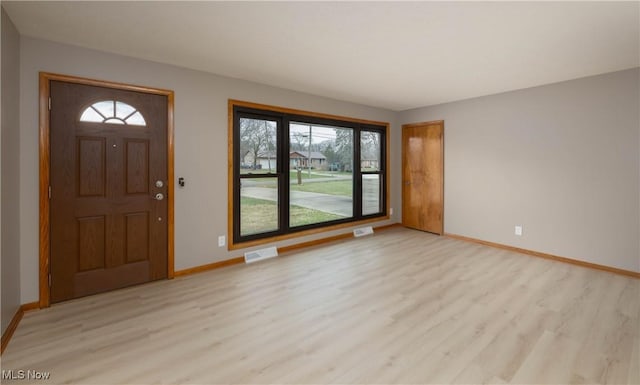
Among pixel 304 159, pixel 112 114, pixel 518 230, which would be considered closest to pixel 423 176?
pixel 518 230

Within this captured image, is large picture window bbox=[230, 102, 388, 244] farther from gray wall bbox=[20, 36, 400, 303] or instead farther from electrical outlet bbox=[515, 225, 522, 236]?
electrical outlet bbox=[515, 225, 522, 236]

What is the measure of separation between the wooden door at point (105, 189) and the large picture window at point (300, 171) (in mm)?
908

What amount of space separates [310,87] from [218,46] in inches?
65.0

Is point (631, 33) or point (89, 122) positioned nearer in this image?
point (631, 33)

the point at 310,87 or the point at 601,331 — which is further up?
the point at 310,87

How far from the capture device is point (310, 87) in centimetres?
426

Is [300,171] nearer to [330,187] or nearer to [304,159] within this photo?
[304,159]

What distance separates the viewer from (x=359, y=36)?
103 inches

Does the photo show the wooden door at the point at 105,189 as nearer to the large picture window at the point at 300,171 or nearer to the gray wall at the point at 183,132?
the gray wall at the point at 183,132

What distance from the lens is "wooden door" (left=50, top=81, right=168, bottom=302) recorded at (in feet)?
9.10

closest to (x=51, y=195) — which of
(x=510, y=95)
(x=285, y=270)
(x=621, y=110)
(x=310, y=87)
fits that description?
(x=285, y=270)

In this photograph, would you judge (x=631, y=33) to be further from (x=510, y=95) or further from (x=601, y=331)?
(x=601, y=331)

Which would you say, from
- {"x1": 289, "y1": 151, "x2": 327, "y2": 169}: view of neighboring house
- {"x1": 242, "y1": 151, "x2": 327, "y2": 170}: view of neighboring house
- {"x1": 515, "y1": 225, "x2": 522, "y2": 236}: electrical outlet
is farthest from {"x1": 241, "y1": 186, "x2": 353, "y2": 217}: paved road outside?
{"x1": 515, "y1": 225, "x2": 522, "y2": 236}: electrical outlet

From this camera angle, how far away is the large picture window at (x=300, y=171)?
4070 mm
